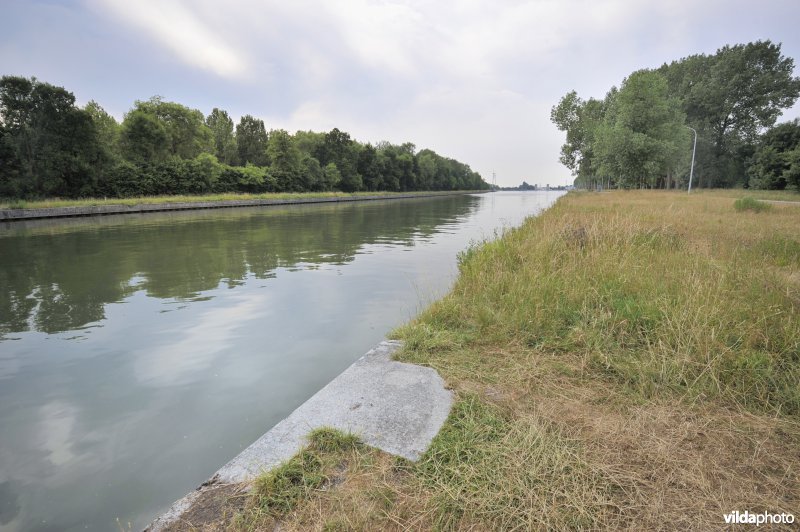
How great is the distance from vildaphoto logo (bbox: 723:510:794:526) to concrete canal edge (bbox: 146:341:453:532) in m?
1.53

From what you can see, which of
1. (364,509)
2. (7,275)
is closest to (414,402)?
(364,509)

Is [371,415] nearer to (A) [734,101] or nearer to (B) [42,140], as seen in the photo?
(B) [42,140]

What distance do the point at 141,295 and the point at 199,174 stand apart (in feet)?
122

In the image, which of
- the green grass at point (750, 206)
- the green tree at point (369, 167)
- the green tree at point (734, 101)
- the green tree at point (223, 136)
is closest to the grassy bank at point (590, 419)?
the green grass at point (750, 206)

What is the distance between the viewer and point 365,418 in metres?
2.73

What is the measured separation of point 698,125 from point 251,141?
219 feet

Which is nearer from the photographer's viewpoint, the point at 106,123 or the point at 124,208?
the point at 124,208

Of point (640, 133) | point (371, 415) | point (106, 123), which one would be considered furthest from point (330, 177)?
point (371, 415)

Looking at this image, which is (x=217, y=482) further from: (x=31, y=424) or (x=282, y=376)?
(x=31, y=424)

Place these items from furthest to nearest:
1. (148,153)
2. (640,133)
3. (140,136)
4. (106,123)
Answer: (106,123), (148,153), (140,136), (640,133)

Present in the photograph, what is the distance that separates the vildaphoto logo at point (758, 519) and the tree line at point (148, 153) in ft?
133

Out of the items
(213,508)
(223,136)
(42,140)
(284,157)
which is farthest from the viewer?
(223,136)

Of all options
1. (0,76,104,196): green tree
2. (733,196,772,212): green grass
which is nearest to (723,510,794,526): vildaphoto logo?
(733,196,772,212): green grass

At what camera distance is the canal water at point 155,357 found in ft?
9.73
